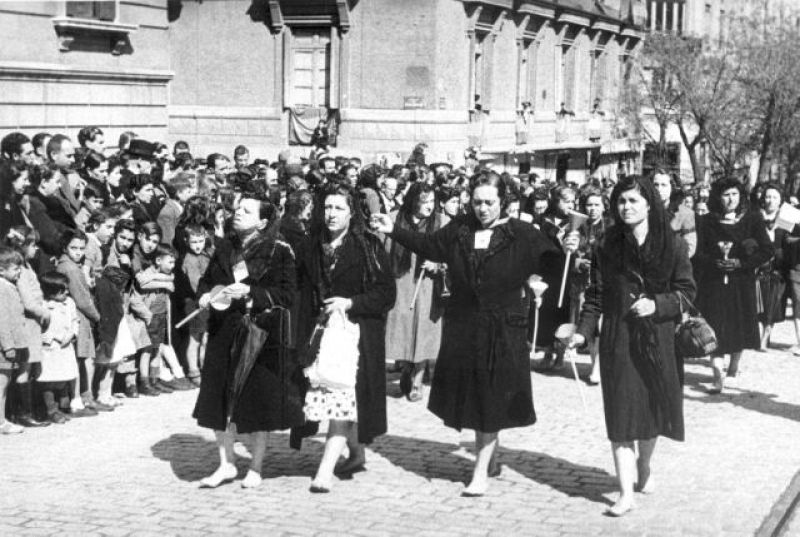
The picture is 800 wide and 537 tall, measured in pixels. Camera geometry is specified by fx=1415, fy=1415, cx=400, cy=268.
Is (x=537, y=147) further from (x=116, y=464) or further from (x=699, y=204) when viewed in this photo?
(x=116, y=464)

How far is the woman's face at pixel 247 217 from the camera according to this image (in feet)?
28.7

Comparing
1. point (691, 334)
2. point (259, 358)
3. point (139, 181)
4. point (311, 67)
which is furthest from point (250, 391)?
point (311, 67)

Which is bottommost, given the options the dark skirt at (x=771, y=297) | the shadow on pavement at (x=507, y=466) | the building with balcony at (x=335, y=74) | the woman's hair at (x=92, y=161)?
the shadow on pavement at (x=507, y=466)

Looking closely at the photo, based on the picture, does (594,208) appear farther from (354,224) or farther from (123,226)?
(354,224)

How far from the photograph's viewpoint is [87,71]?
1988cm

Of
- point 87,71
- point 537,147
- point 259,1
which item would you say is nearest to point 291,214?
point 87,71

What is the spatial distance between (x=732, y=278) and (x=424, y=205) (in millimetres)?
3015

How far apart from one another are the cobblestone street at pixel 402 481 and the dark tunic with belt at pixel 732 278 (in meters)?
1.17

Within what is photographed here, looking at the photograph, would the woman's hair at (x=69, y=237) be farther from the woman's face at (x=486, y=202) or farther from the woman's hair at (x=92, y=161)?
the woman's face at (x=486, y=202)

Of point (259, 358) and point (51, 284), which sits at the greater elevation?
point (51, 284)

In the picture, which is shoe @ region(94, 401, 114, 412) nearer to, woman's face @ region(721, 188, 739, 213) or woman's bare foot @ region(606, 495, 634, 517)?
woman's bare foot @ region(606, 495, 634, 517)

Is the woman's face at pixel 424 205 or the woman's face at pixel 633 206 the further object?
the woman's face at pixel 424 205

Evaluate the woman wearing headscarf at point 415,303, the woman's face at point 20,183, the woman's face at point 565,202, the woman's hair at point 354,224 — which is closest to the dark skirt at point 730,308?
the woman's face at point 565,202

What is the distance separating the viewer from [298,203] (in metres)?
11.8
